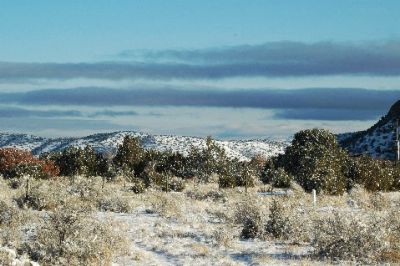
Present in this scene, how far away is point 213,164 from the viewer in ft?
162

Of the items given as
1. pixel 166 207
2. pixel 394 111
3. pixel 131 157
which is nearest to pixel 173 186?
pixel 166 207

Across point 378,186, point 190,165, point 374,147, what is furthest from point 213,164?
point 374,147

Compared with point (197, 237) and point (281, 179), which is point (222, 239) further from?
point (281, 179)

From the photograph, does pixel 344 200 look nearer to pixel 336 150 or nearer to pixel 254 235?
pixel 336 150

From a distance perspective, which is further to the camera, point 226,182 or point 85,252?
point 226,182

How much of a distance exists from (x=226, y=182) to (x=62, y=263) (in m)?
28.4

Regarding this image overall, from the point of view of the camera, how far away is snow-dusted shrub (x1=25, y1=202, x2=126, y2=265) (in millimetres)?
16688

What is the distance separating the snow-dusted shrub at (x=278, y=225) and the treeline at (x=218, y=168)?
17438 mm

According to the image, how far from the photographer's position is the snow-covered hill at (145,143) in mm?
158375

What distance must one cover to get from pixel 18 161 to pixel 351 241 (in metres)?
43.0

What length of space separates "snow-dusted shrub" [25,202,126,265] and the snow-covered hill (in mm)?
129704

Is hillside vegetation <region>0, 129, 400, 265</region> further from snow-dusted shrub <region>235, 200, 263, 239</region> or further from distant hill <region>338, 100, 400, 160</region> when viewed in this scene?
distant hill <region>338, 100, 400, 160</region>

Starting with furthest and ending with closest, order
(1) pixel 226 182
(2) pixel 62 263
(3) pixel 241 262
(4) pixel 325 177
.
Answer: (1) pixel 226 182
(4) pixel 325 177
(3) pixel 241 262
(2) pixel 62 263

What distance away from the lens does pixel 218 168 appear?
48.8m
